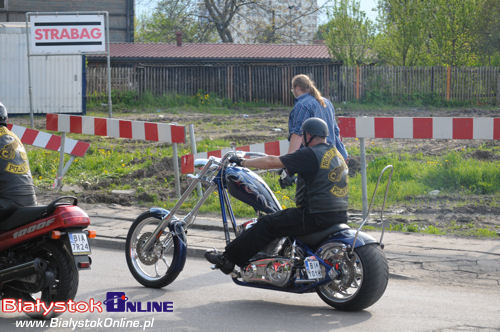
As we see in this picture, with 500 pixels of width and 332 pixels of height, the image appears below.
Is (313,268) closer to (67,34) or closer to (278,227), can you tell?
(278,227)

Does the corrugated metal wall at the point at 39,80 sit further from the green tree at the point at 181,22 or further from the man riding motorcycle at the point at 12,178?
the man riding motorcycle at the point at 12,178

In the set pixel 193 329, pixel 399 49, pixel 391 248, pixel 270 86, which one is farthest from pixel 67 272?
pixel 399 49

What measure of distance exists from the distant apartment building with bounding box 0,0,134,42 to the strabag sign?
1526 cm

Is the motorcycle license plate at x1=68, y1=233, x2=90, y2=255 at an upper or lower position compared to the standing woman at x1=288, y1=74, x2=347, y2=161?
lower

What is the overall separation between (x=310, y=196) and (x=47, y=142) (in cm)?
829

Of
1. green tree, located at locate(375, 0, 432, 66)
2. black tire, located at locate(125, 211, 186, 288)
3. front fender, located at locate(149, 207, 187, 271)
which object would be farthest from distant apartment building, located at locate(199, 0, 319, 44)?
front fender, located at locate(149, 207, 187, 271)

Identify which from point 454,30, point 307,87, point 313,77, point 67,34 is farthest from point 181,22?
point 307,87

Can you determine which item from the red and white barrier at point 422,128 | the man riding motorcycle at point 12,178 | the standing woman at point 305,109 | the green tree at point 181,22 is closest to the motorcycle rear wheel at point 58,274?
the man riding motorcycle at point 12,178

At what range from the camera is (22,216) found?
5617mm

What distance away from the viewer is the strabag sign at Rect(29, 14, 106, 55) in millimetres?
21125

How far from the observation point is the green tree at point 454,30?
32644mm

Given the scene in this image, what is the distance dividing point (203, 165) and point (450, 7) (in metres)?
28.8

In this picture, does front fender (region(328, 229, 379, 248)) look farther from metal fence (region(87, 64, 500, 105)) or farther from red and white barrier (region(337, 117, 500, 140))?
metal fence (region(87, 64, 500, 105))

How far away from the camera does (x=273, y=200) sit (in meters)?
6.24
